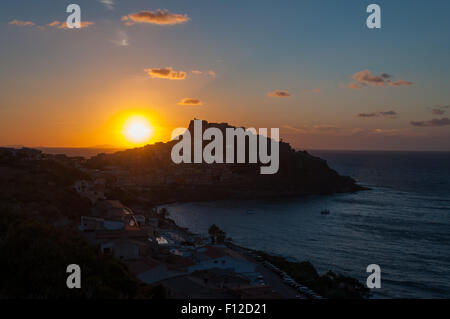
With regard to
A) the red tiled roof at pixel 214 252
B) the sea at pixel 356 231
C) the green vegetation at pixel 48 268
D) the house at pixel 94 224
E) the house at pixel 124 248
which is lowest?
the sea at pixel 356 231

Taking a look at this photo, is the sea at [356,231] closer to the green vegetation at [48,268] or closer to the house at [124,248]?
the house at [124,248]

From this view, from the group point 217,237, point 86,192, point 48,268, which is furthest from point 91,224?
point 48,268

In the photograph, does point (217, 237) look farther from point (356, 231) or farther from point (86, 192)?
point (356, 231)

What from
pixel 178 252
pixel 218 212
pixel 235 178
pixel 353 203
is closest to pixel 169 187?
pixel 235 178

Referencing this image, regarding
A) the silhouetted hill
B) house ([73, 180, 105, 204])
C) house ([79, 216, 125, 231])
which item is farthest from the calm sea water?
house ([79, 216, 125, 231])

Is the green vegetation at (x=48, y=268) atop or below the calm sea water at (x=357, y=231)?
atop

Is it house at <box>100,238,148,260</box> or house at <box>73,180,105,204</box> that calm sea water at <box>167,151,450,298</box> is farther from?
house at <box>100,238,148,260</box>

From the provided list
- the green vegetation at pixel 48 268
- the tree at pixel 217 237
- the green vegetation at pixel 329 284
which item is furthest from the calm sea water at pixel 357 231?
the green vegetation at pixel 48 268

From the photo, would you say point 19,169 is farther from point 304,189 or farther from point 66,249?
point 304,189

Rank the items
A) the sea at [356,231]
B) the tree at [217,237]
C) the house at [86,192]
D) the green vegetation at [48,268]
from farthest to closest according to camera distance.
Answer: the house at [86,192]
the tree at [217,237]
the sea at [356,231]
the green vegetation at [48,268]
